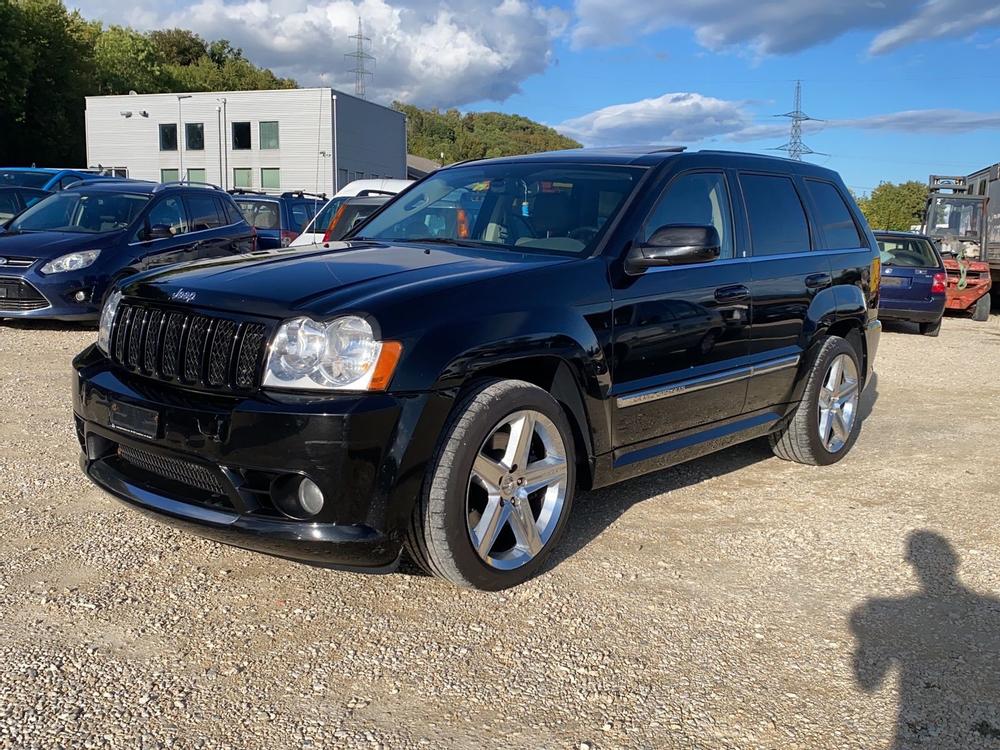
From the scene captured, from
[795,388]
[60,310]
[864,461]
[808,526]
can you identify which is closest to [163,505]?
[808,526]

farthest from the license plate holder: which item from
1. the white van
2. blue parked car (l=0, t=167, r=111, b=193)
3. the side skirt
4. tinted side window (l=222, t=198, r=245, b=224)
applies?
blue parked car (l=0, t=167, r=111, b=193)

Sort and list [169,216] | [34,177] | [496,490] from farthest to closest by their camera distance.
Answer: [34,177], [169,216], [496,490]

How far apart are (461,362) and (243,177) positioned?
47.5 m

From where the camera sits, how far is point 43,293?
32.0 feet

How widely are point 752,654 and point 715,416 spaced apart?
1.67m

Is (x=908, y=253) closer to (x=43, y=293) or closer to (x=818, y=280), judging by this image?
(x=818, y=280)

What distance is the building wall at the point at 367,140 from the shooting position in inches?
1793

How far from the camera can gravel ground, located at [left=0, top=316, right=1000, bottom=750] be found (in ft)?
8.93

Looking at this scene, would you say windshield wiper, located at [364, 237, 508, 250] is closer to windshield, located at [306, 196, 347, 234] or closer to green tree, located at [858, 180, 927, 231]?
windshield, located at [306, 196, 347, 234]

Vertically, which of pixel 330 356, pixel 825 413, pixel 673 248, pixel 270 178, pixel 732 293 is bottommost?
pixel 825 413

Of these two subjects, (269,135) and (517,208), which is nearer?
(517,208)

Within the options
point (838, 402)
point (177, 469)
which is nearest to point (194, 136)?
point (838, 402)

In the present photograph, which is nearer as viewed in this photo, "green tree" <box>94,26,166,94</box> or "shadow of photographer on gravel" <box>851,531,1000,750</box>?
"shadow of photographer on gravel" <box>851,531,1000,750</box>

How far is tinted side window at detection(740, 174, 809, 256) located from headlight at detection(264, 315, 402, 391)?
2.62 metres
